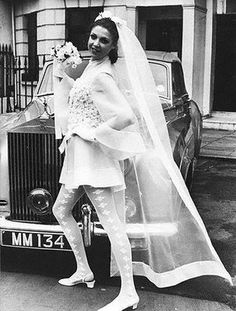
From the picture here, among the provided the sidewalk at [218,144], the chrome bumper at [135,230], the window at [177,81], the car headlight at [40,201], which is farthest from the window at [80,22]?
the chrome bumper at [135,230]

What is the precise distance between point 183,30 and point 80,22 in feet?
11.3

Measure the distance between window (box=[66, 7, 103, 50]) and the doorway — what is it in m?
3.55

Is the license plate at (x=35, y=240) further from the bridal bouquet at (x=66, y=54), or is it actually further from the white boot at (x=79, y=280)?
the bridal bouquet at (x=66, y=54)

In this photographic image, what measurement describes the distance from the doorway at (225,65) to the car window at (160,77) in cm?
873

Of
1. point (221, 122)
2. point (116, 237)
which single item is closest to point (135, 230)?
point (116, 237)

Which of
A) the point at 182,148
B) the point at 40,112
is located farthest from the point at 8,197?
the point at 182,148

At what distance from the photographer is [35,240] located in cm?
387

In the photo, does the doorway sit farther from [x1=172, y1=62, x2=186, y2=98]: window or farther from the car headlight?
the car headlight

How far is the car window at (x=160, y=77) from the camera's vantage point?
5.52m

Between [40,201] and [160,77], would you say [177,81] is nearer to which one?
[160,77]

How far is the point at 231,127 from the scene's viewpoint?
41.4 feet

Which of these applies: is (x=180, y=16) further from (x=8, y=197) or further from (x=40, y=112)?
(x=8, y=197)

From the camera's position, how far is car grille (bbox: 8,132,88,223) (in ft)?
13.0

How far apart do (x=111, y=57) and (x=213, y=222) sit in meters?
2.57
